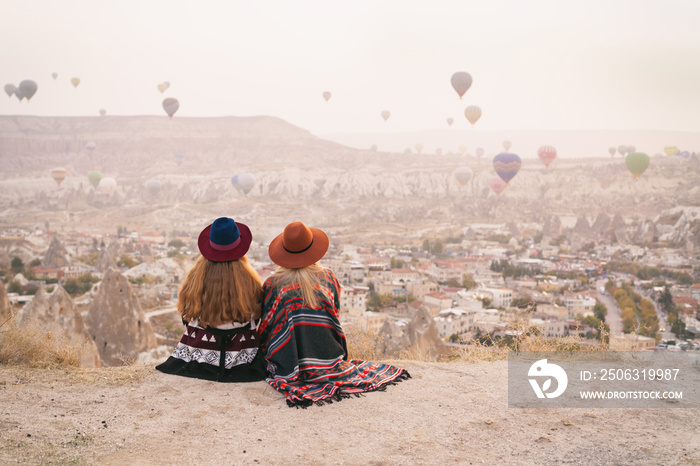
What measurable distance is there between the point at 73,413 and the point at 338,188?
224 ft

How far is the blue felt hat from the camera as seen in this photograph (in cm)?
303

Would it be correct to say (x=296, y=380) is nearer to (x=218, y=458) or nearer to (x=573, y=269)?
(x=218, y=458)

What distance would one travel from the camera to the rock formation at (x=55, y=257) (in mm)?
34812

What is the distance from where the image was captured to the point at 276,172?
73.3 meters

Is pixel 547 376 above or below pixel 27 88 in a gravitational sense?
below

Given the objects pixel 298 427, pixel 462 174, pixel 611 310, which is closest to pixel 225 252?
pixel 298 427

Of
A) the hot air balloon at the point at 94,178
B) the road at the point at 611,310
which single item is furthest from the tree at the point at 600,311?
the hot air balloon at the point at 94,178

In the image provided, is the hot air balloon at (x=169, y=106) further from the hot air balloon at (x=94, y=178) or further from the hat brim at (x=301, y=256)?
the hat brim at (x=301, y=256)

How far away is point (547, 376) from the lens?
3.60m

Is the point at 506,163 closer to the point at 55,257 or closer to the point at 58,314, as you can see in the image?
the point at 55,257

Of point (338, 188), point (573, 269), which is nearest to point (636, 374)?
point (573, 269)

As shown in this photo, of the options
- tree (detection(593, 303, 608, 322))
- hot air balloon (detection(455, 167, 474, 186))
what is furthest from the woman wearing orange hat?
hot air balloon (detection(455, 167, 474, 186))

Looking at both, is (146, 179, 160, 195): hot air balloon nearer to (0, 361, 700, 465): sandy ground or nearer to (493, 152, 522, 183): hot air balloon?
(493, 152, 522, 183): hot air balloon

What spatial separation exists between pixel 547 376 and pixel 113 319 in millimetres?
9782
